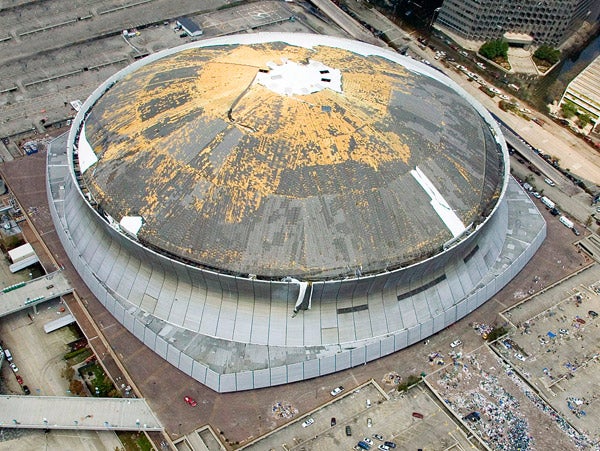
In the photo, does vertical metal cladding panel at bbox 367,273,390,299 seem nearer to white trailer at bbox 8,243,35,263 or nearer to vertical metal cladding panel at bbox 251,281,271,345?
vertical metal cladding panel at bbox 251,281,271,345

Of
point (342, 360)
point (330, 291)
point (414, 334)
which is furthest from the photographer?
point (414, 334)

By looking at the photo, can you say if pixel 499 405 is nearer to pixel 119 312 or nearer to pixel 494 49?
pixel 119 312

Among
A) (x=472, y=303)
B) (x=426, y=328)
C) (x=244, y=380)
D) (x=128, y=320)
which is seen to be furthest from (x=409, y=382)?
(x=128, y=320)

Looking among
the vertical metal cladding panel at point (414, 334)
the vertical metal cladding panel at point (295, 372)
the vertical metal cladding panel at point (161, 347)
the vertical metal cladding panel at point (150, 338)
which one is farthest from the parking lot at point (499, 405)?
the vertical metal cladding panel at point (150, 338)

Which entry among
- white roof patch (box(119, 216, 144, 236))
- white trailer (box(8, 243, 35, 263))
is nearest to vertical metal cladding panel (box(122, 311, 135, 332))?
white roof patch (box(119, 216, 144, 236))

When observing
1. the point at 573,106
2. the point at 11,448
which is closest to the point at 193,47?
the point at 11,448

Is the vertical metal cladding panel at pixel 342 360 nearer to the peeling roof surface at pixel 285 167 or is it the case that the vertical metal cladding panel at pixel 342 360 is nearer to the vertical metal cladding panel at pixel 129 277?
the peeling roof surface at pixel 285 167

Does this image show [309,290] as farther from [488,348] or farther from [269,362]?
[488,348]
